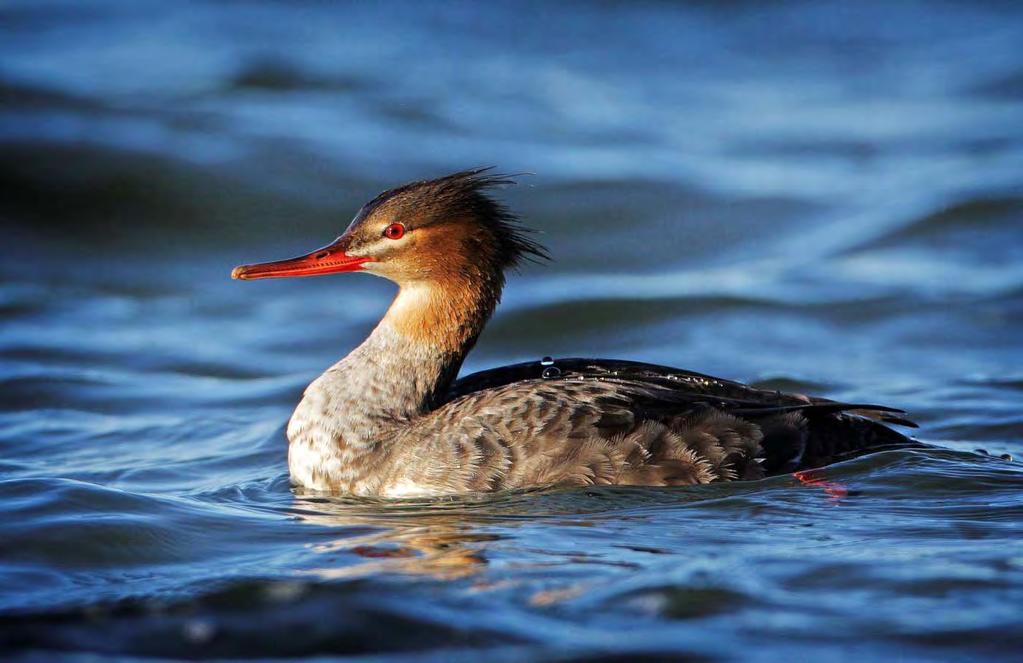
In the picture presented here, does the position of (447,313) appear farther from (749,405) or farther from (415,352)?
(749,405)

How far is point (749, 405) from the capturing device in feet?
23.4

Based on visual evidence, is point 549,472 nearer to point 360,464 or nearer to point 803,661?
point 360,464

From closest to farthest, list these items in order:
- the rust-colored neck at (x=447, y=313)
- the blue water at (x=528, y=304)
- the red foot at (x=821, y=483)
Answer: the blue water at (x=528, y=304) → the red foot at (x=821, y=483) → the rust-colored neck at (x=447, y=313)

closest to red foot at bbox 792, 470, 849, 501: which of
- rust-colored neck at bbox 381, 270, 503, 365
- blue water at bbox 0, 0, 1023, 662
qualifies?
blue water at bbox 0, 0, 1023, 662

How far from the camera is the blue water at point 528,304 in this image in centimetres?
534

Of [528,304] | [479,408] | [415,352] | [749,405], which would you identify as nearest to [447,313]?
[415,352]

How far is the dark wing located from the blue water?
0.17m

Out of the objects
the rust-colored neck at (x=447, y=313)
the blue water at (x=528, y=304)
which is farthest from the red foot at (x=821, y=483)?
the rust-colored neck at (x=447, y=313)

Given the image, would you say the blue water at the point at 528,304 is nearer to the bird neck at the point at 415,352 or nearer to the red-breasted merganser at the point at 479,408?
the red-breasted merganser at the point at 479,408

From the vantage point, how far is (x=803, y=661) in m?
4.79

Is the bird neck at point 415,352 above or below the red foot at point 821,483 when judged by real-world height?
above

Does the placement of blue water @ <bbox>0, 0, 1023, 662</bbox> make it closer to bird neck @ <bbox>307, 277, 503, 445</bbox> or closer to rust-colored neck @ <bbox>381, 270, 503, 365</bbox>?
bird neck @ <bbox>307, 277, 503, 445</bbox>

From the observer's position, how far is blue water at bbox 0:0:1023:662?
5.34 metres

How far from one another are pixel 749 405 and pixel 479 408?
4.35ft
